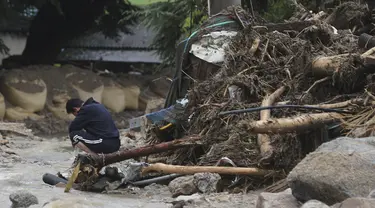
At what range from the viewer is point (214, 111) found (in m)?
7.80

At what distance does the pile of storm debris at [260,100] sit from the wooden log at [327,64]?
1 centimetres

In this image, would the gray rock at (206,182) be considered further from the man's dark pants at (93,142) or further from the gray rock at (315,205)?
the gray rock at (315,205)

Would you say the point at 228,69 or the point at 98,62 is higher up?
the point at 228,69

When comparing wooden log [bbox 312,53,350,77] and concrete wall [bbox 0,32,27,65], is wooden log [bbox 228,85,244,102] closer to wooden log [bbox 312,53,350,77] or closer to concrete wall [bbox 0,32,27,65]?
wooden log [bbox 312,53,350,77]

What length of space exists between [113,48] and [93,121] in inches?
576

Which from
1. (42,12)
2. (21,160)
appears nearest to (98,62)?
(42,12)

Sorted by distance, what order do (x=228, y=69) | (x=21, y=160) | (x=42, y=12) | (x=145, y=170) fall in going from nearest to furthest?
(x=145, y=170) → (x=228, y=69) → (x=21, y=160) → (x=42, y=12)

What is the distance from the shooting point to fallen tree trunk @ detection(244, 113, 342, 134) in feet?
19.8

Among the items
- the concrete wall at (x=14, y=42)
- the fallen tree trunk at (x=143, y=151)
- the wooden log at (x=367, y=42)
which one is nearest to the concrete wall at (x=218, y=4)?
the fallen tree trunk at (x=143, y=151)

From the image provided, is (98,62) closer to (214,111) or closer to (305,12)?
(305,12)

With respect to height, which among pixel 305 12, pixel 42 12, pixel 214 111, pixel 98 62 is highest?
pixel 305 12

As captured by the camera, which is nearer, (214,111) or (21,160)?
(214,111)

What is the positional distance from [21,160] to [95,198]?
431 centimetres

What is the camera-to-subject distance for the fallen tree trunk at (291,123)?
6047 mm
